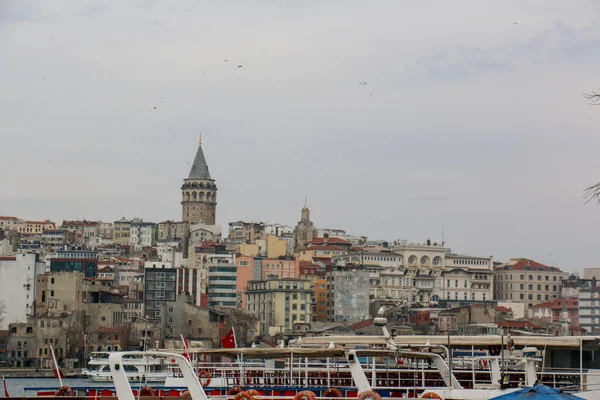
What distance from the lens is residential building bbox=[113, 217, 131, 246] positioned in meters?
179

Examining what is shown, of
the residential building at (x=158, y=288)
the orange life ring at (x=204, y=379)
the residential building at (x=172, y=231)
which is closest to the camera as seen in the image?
the orange life ring at (x=204, y=379)

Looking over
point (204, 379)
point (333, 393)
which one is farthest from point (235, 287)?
point (333, 393)

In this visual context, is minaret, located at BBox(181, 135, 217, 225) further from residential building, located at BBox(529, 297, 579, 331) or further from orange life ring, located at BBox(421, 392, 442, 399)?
orange life ring, located at BBox(421, 392, 442, 399)

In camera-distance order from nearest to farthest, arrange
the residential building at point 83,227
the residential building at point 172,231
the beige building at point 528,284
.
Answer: the beige building at point 528,284, the residential building at point 172,231, the residential building at point 83,227

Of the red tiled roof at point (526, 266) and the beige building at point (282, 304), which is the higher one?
the red tiled roof at point (526, 266)

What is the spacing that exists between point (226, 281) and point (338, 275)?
32.9 ft

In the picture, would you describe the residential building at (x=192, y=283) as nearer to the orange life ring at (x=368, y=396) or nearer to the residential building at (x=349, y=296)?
the residential building at (x=349, y=296)

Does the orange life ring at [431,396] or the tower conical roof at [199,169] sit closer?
the orange life ring at [431,396]

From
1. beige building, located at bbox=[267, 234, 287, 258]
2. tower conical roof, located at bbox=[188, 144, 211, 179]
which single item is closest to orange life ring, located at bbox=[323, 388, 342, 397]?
beige building, located at bbox=[267, 234, 287, 258]

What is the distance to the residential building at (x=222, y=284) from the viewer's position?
A: 123m

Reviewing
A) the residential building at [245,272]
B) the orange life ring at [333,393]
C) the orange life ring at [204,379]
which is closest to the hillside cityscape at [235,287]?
the residential building at [245,272]

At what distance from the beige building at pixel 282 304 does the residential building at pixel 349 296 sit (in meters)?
3.05

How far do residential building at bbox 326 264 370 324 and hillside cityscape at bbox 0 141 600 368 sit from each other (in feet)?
0.40

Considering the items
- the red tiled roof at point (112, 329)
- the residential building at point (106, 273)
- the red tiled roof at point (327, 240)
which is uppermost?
the red tiled roof at point (327, 240)
